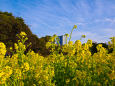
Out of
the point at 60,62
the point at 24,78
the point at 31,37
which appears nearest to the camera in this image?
the point at 24,78

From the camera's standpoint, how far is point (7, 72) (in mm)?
3033

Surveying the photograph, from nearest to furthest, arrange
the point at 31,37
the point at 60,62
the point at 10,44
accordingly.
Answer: the point at 60,62
the point at 10,44
the point at 31,37

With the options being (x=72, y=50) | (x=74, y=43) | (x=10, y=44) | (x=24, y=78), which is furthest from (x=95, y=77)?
(x=10, y=44)

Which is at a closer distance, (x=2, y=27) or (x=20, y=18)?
(x=2, y=27)

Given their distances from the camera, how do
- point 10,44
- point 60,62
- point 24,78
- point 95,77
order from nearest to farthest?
point 95,77, point 24,78, point 60,62, point 10,44

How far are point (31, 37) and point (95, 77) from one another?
941cm

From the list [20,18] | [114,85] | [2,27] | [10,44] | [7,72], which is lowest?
[114,85]

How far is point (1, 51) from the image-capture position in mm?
3920

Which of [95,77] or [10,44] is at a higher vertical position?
[10,44]

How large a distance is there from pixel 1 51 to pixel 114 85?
2.71 meters

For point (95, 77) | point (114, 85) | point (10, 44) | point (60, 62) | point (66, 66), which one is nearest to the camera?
point (114, 85)

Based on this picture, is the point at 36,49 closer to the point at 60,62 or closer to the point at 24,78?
the point at 60,62

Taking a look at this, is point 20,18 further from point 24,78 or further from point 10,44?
point 24,78

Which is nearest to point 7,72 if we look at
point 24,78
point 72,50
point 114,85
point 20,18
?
point 24,78
